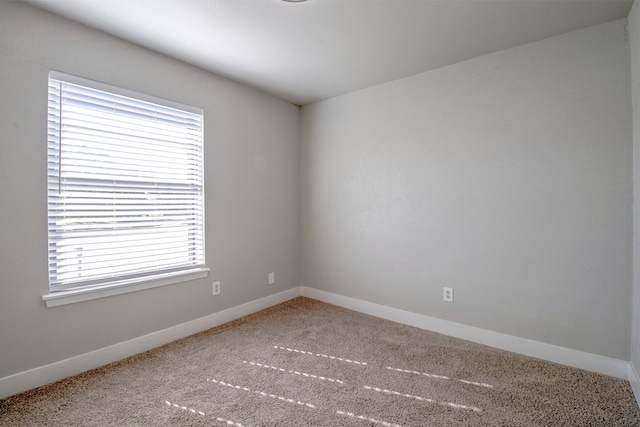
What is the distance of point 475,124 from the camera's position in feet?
8.31

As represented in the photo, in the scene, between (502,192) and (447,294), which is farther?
(447,294)

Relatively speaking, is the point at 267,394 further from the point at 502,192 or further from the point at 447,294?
the point at 502,192

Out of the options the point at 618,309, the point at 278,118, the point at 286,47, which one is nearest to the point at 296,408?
the point at 618,309

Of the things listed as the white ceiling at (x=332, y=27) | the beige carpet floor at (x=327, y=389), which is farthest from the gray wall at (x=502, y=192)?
the beige carpet floor at (x=327, y=389)

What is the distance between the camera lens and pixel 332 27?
2066 mm

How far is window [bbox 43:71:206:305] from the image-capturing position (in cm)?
200

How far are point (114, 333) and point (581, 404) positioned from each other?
304cm

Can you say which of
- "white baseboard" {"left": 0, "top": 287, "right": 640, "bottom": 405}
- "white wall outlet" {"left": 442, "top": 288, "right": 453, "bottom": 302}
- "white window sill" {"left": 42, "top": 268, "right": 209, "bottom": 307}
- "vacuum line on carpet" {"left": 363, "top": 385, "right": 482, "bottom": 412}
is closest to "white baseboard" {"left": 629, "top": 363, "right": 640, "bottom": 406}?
"white baseboard" {"left": 0, "top": 287, "right": 640, "bottom": 405}

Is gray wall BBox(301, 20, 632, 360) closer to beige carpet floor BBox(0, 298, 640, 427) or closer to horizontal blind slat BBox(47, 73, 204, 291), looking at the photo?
beige carpet floor BBox(0, 298, 640, 427)

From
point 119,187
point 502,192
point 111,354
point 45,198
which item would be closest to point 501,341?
point 502,192

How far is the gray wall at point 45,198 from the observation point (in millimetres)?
1818

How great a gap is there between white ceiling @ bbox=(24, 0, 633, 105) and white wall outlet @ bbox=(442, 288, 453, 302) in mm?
1972

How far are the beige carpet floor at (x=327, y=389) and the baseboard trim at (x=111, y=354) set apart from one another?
0.21 ft

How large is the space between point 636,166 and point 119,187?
3.45 m
